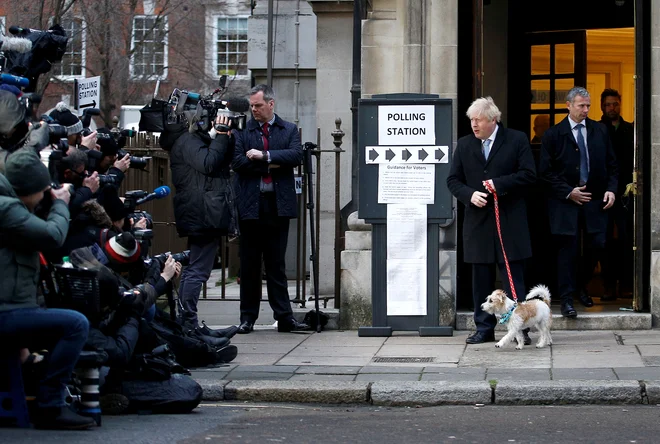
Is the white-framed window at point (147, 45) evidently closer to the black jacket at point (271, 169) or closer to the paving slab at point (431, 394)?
the black jacket at point (271, 169)

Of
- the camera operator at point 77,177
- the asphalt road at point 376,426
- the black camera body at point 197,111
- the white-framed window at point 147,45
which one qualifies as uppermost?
the white-framed window at point 147,45

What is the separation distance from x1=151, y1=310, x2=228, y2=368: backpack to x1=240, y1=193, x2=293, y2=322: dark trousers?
6.81ft

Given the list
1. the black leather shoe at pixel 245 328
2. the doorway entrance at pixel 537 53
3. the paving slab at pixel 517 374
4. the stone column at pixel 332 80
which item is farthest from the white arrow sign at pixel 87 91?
the paving slab at pixel 517 374

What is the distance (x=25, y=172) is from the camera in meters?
6.88

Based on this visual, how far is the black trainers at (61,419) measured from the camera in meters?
7.08

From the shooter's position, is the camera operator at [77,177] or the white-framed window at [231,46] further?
the white-framed window at [231,46]

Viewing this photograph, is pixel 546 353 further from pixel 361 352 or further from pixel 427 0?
pixel 427 0

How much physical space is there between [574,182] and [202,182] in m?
3.29

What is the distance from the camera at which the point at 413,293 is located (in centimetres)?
1105

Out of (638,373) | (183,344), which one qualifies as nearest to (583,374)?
(638,373)

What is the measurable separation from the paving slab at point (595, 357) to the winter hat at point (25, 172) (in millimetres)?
4161

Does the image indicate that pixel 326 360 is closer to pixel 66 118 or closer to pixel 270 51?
pixel 66 118

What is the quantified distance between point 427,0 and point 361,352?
336 centimetres

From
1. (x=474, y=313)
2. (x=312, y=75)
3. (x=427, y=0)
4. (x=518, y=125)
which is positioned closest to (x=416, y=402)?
Answer: (x=474, y=313)
